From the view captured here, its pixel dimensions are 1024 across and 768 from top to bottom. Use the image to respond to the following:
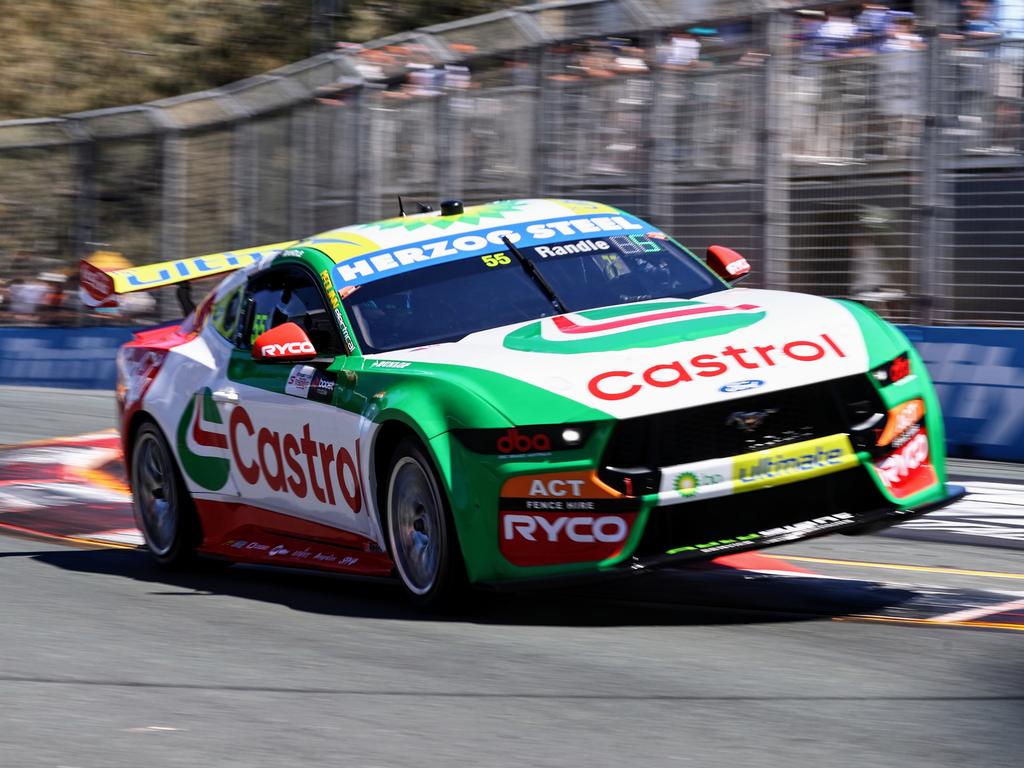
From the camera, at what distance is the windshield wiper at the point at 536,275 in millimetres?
7105

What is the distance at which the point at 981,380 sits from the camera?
37.3ft

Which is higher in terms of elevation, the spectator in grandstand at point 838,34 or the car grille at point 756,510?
the spectator in grandstand at point 838,34

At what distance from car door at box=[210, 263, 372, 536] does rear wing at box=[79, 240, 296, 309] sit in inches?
22.0

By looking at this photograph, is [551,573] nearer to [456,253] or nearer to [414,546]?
[414,546]

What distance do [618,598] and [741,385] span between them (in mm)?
1242

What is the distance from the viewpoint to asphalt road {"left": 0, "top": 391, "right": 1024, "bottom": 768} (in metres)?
4.40

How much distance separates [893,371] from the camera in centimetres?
630

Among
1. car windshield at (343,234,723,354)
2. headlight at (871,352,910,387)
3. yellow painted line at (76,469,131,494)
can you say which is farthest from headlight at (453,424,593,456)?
yellow painted line at (76,469,131,494)

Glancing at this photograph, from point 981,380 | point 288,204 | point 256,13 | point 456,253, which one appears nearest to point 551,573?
point 456,253

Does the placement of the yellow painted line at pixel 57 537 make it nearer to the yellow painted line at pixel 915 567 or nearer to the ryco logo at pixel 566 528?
the yellow painted line at pixel 915 567

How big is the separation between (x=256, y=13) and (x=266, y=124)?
60.7ft

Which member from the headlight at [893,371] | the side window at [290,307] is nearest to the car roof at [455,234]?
the side window at [290,307]

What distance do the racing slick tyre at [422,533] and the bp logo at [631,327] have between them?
585 mm

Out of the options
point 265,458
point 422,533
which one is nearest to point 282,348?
point 265,458
